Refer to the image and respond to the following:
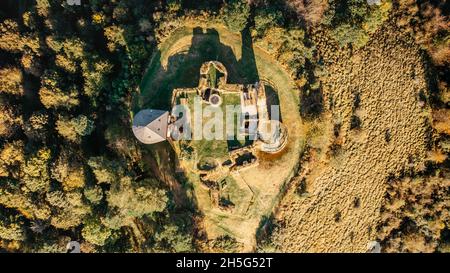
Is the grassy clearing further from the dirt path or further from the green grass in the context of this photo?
the dirt path

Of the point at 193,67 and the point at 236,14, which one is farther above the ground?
the point at 236,14

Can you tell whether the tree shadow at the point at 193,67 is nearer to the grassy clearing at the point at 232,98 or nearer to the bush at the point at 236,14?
the grassy clearing at the point at 232,98

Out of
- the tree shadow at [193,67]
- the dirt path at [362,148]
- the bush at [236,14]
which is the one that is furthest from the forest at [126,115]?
the dirt path at [362,148]

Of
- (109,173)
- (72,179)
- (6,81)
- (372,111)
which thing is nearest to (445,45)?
(372,111)

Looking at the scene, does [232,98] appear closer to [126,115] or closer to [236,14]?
[236,14]

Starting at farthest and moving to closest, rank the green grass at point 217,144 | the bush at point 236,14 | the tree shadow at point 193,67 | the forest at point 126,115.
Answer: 1. the tree shadow at point 193,67
2. the green grass at point 217,144
3. the forest at point 126,115
4. the bush at point 236,14

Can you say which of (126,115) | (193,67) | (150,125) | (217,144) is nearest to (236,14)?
(193,67)
